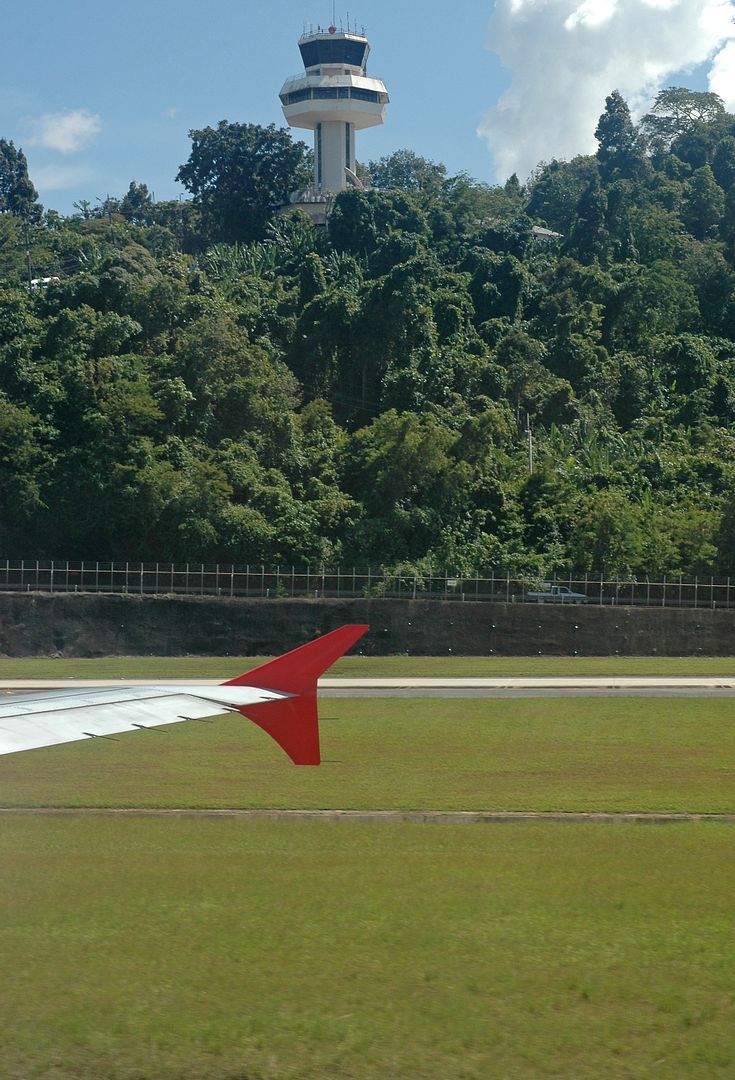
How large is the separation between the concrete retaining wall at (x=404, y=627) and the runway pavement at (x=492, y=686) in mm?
11686

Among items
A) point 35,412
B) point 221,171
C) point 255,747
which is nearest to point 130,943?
point 255,747

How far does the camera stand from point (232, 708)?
10.3 metres

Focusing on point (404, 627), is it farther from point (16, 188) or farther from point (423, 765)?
point (16, 188)

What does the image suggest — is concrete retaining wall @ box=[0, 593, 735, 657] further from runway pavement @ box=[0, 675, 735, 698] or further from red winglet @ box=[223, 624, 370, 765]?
red winglet @ box=[223, 624, 370, 765]

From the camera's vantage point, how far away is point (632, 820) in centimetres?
1767

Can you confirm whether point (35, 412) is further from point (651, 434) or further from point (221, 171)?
point (221, 171)

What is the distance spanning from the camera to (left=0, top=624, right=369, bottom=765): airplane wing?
1007cm

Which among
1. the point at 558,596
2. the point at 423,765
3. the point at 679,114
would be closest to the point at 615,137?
the point at 679,114

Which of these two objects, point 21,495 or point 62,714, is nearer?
point 62,714

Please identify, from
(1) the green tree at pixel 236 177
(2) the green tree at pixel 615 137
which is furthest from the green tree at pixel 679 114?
(1) the green tree at pixel 236 177

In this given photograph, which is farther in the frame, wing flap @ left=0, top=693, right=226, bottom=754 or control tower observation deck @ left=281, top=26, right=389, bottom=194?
control tower observation deck @ left=281, top=26, right=389, bottom=194

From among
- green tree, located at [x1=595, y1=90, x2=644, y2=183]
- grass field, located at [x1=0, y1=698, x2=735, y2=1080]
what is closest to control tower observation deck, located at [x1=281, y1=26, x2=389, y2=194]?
green tree, located at [x1=595, y1=90, x2=644, y2=183]

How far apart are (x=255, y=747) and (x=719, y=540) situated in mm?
45301

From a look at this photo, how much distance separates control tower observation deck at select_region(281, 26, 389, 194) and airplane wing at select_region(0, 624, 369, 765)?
125 meters
